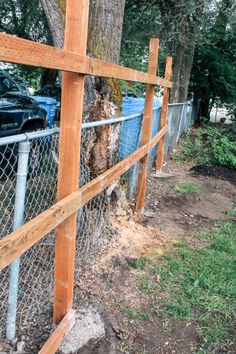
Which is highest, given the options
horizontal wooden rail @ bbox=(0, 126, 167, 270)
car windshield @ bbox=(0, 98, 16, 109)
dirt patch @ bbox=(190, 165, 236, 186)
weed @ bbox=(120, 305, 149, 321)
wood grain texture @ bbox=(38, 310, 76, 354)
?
car windshield @ bbox=(0, 98, 16, 109)

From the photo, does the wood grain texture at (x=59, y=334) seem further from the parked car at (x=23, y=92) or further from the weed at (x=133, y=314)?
the parked car at (x=23, y=92)

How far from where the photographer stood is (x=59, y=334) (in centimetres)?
279

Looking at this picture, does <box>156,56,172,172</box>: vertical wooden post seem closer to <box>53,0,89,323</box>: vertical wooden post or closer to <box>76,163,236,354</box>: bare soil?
<box>76,163,236,354</box>: bare soil

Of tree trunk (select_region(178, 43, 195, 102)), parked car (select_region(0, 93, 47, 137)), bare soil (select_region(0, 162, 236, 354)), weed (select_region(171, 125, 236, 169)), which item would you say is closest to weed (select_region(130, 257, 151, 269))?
bare soil (select_region(0, 162, 236, 354))

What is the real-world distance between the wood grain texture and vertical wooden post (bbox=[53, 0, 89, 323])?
0.06m

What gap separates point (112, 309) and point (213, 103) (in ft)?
59.1

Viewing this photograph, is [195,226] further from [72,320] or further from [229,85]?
[229,85]

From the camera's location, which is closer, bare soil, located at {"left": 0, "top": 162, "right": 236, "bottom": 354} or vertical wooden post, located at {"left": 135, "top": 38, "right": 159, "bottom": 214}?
bare soil, located at {"left": 0, "top": 162, "right": 236, "bottom": 354}

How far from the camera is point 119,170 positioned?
3.78 meters

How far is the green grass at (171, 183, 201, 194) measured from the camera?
7.29m

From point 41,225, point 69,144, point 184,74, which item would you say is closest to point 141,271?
point 69,144

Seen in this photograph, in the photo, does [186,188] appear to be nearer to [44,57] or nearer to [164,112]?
[164,112]

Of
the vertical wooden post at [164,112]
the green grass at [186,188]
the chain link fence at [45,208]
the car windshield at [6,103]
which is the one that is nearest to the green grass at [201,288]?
the chain link fence at [45,208]

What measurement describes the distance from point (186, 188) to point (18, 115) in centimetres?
316
